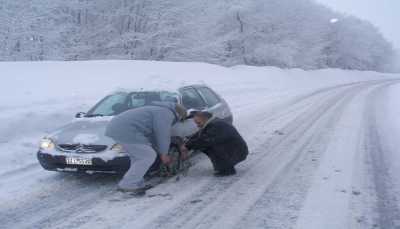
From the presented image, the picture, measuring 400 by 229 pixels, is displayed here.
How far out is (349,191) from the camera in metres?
5.72

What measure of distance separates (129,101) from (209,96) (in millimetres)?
2182

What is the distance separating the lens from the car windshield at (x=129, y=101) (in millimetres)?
7707

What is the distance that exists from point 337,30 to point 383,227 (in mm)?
55436

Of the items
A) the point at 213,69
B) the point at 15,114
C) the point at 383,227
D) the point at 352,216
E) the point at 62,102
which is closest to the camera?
the point at 383,227

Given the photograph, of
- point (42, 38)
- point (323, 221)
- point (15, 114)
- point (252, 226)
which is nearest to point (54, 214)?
point (252, 226)

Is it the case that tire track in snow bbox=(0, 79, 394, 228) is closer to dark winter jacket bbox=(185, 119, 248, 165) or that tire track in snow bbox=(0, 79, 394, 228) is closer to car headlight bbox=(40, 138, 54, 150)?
dark winter jacket bbox=(185, 119, 248, 165)

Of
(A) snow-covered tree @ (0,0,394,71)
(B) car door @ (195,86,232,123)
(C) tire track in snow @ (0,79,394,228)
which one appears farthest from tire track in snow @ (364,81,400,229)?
(A) snow-covered tree @ (0,0,394,71)

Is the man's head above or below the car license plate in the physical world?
above

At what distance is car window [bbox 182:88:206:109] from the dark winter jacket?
153cm

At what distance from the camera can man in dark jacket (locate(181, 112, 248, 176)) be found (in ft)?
21.9

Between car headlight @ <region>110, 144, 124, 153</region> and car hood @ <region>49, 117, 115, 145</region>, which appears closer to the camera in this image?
car headlight @ <region>110, 144, 124, 153</region>

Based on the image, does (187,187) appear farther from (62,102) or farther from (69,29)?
(69,29)

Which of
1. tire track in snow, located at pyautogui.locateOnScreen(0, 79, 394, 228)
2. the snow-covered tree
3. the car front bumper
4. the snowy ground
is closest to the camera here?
the snowy ground

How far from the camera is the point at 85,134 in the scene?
20.9 feet
